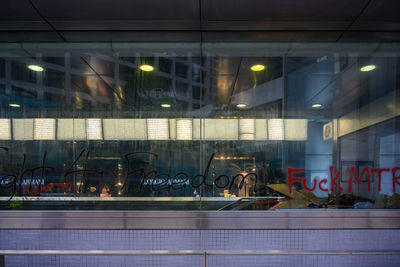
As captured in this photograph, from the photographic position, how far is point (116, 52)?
481 centimetres

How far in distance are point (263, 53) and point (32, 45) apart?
16.9 ft

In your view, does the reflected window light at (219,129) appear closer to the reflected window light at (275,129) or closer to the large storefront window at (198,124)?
the large storefront window at (198,124)

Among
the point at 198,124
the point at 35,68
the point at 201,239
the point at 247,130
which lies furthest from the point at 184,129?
the point at 35,68

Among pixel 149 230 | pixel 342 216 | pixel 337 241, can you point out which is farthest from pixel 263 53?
pixel 149 230

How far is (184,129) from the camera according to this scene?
4.77 m

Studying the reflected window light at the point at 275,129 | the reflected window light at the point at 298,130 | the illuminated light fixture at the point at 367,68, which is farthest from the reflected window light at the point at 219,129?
the illuminated light fixture at the point at 367,68

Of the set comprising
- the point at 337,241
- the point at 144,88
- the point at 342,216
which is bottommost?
the point at 337,241

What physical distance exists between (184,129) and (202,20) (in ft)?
7.36

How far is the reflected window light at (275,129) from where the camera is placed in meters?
4.74

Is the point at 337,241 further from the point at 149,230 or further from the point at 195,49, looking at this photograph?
the point at 195,49

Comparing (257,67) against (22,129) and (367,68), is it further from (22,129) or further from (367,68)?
(22,129)

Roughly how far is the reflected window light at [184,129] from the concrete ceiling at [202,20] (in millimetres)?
1829

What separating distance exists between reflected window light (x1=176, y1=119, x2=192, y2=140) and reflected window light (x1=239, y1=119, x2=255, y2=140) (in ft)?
3.78

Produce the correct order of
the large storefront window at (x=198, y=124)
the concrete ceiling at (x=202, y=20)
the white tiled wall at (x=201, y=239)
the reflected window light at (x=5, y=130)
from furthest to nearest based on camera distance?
the reflected window light at (x=5, y=130) → the large storefront window at (x=198, y=124) → the white tiled wall at (x=201, y=239) → the concrete ceiling at (x=202, y=20)
